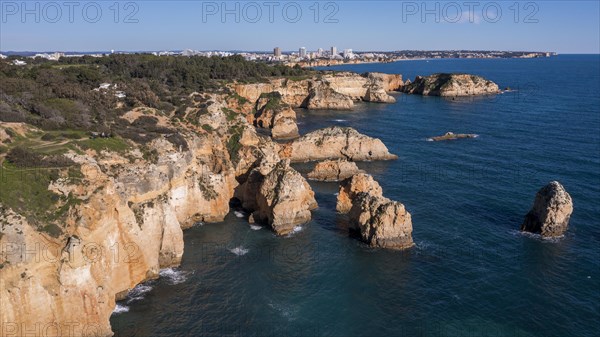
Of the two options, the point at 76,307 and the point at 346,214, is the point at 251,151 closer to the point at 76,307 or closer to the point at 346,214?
the point at 346,214

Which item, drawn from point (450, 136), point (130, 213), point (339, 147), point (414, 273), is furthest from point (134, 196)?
point (450, 136)

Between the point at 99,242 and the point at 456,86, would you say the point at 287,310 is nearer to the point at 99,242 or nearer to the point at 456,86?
the point at 99,242

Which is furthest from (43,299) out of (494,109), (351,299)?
(494,109)

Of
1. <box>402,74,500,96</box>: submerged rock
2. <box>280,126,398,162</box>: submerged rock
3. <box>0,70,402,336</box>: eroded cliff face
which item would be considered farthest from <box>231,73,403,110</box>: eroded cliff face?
<box>0,70,402,336</box>: eroded cliff face

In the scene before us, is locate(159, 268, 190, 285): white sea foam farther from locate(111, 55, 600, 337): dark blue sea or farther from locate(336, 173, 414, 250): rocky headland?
locate(336, 173, 414, 250): rocky headland

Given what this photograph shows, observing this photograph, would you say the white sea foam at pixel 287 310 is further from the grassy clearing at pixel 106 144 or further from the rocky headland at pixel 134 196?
the grassy clearing at pixel 106 144

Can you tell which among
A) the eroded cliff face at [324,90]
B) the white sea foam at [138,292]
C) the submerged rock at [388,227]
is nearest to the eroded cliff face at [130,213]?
the white sea foam at [138,292]

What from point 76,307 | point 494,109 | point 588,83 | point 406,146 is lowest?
point 76,307
